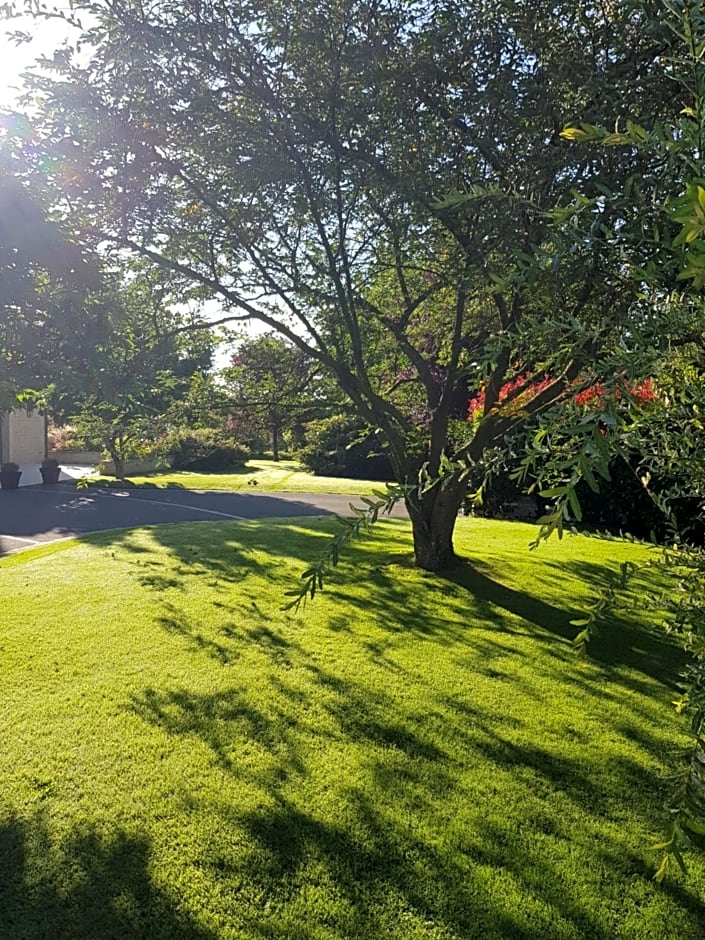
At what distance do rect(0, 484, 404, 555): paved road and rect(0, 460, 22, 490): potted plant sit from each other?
1.67 feet

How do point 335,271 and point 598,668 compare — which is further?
point 335,271

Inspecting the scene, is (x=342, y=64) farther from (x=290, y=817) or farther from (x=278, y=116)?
(x=290, y=817)

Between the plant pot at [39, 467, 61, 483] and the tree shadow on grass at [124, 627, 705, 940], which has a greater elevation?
the plant pot at [39, 467, 61, 483]

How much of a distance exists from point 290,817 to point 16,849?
51.6 inches

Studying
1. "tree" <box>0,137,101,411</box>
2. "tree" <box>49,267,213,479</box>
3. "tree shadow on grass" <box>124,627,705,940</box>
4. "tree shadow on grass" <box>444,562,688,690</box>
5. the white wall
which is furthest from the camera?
the white wall

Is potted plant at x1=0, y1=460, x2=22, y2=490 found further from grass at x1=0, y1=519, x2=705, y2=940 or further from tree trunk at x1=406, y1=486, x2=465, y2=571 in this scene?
tree trunk at x1=406, y1=486, x2=465, y2=571

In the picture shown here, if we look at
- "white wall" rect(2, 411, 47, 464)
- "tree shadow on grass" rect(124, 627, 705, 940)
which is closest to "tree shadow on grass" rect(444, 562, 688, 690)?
"tree shadow on grass" rect(124, 627, 705, 940)

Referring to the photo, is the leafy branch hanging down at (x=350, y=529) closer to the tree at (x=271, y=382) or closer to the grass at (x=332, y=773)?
the grass at (x=332, y=773)

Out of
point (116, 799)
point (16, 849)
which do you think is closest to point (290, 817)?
point (116, 799)

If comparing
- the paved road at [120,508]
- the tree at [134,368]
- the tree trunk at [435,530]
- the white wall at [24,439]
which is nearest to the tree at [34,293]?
the tree at [134,368]

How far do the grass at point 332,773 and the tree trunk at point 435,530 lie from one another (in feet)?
4.97

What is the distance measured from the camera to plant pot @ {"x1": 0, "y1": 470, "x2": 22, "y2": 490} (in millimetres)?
21078

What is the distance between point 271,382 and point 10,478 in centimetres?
1648

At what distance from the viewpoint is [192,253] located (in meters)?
6.95
